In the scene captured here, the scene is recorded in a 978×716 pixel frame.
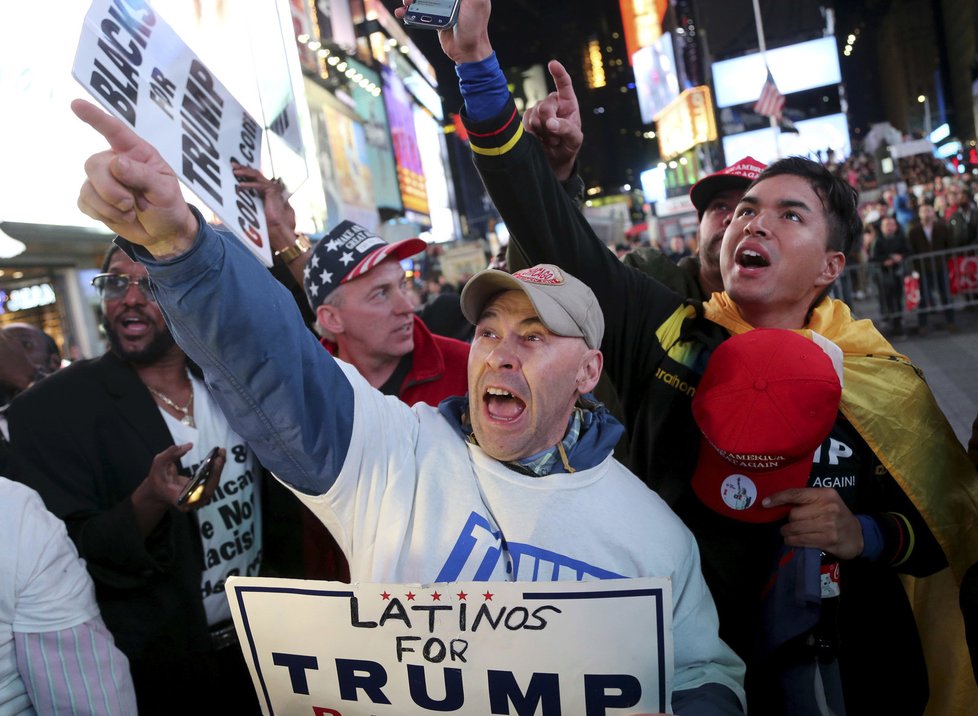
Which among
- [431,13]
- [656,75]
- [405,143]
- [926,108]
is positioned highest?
[656,75]

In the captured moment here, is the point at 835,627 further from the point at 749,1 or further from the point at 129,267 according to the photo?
the point at 749,1

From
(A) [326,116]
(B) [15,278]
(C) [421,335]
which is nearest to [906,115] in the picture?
(A) [326,116]

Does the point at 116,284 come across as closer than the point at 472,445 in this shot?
No

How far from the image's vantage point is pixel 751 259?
2639 mm

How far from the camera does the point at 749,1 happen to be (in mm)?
41125

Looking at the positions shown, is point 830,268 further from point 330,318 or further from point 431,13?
point 330,318

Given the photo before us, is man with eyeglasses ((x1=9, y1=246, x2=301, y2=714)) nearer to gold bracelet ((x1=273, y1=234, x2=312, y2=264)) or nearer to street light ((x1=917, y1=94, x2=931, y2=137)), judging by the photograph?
gold bracelet ((x1=273, y1=234, x2=312, y2=264))

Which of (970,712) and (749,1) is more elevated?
(749,1)

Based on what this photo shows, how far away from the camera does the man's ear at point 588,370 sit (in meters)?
2.07

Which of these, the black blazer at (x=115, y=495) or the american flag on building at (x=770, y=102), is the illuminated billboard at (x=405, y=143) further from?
the black blazer at (x=115, y=495)

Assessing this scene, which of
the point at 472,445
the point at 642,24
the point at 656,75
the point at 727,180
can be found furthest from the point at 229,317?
the point at 642,24

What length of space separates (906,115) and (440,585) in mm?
52276

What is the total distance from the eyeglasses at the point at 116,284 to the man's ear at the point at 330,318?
0.77 metres

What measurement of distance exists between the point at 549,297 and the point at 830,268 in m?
1.29
